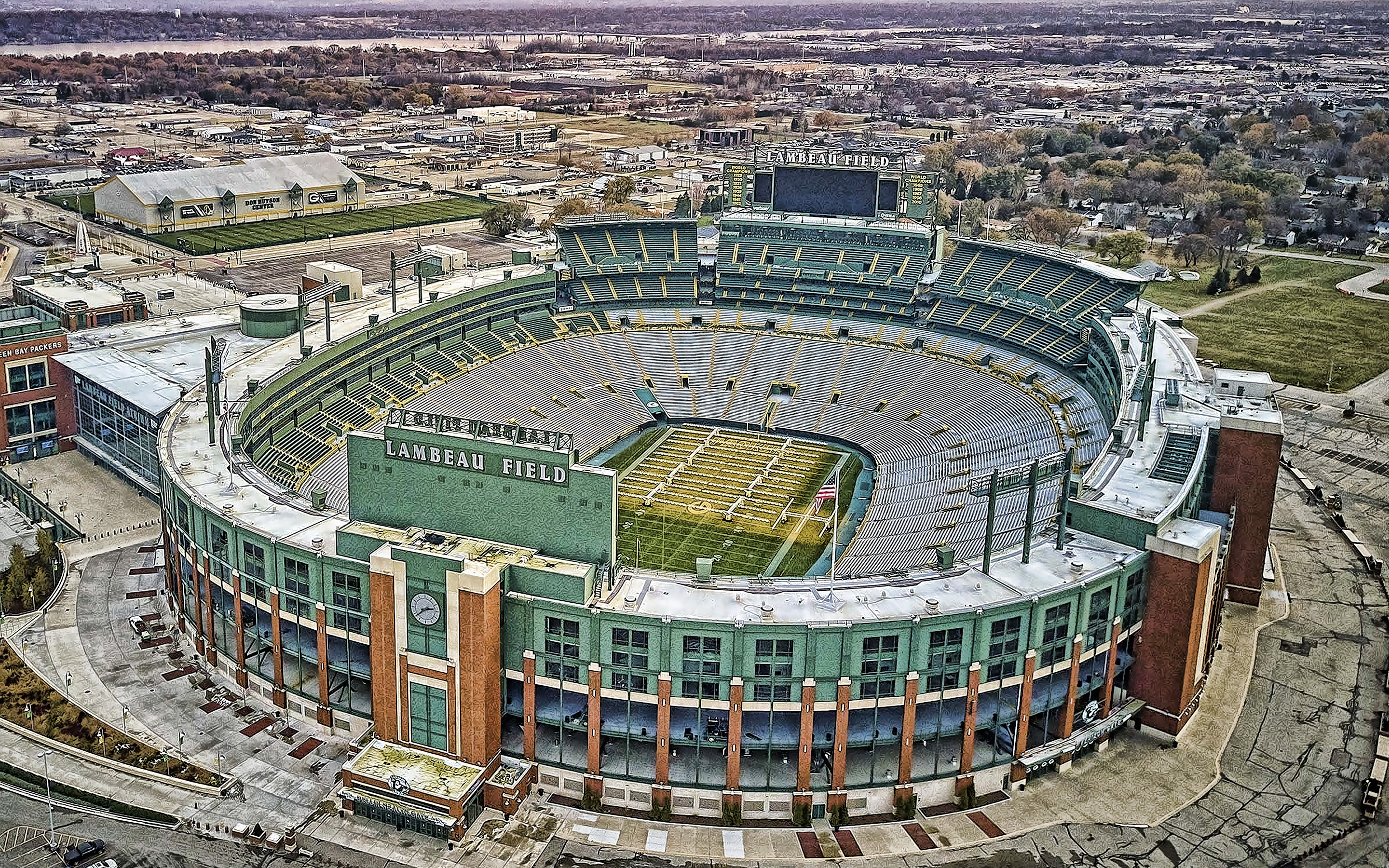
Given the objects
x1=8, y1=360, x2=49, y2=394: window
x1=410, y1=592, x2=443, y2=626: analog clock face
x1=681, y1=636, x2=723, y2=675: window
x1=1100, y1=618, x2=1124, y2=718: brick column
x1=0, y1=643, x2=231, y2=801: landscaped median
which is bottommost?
x1=0, y1=643, x2=231, y2=801: landscaped median

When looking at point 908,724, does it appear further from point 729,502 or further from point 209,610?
point 729,502

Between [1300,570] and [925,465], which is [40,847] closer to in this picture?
[925,465]

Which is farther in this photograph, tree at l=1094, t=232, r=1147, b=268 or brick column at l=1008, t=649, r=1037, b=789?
tree at l=1094, t=232, r=1147, b=268

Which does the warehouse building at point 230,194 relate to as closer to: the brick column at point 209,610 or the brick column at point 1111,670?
the brick column at point 209,610

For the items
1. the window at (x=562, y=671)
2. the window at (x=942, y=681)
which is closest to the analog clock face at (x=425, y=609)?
the window at (x=562, y=671)

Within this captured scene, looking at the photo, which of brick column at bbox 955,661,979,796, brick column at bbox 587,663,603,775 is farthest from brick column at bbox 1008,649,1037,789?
brick column at bbox 587,663,603,775

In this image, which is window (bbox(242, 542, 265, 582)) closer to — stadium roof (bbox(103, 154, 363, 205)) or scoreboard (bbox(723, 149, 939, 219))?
scoreboard (bbox(723, 149, 939, 219))

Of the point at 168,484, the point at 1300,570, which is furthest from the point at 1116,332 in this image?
the point at 168,484
